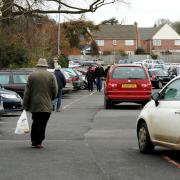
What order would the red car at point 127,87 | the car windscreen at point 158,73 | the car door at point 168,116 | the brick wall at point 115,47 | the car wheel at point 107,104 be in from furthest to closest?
the brick wall at point 115,47
the car windscreen at point 158,73
the car wheel at point 107,104
the red car at point 127,87
the car door at point 168,116

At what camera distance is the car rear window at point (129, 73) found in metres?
24.3

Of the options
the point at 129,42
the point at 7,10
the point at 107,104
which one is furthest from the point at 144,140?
the point at 129,42

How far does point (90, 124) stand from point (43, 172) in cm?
867

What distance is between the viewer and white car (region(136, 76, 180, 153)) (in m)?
10.6

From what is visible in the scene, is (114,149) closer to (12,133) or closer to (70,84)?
(12,133)

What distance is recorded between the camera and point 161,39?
455 feet

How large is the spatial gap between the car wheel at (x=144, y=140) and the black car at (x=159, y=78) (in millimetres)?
33687

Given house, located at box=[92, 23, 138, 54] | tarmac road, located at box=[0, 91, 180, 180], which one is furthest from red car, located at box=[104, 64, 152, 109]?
house, located at box=[92, 23, 138, 54]

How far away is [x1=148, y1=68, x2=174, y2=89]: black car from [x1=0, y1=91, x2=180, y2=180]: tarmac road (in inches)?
1091

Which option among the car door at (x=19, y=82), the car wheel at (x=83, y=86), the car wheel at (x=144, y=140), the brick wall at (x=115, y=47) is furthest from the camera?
the brick wall at (x=115, y=47)

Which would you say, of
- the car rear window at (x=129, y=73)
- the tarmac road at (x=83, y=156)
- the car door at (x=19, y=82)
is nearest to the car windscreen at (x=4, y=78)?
the car door at (x=19, y=82)

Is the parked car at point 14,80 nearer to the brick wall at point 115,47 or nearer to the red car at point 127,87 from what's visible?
the red car at point 127,87

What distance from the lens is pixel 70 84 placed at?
35656mm

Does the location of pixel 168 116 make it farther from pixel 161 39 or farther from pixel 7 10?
pixel 161 39
